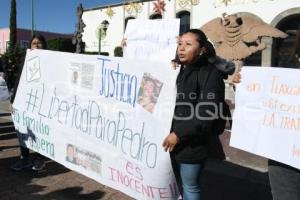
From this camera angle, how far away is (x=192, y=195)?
3.27m

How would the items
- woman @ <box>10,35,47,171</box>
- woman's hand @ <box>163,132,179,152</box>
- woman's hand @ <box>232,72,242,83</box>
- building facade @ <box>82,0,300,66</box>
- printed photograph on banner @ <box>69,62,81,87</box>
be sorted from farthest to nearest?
1. building facade @ <box>82,0,300,66</box>
2. woman @ <box>10,35,47,171</box>
3. printed photograph on banner @ <box>69,62,81,87</box>
4. woman's hand @ <box>232,72,242,83</box>
5. woman's hand @ <box>163,132,179,152</box>

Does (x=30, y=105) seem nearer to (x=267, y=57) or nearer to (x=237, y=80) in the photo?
(x=237, y=80)

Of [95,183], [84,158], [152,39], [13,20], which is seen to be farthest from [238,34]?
[13,20]

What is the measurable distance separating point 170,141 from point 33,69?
2.50 m

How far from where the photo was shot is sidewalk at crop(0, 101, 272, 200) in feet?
15.1

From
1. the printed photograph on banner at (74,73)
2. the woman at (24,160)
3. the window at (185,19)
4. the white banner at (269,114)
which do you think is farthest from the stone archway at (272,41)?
the white banner at (269,114)

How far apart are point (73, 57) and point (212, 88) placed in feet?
6.53

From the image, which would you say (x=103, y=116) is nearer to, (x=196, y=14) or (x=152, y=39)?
(x=152, y=39)

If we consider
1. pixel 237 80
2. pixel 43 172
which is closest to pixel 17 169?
pixel 43 172

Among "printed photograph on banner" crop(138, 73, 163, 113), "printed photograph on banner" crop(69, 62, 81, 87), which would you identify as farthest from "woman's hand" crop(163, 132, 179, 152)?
"printed photograph on banner" crop(69, 62, 81, 87)

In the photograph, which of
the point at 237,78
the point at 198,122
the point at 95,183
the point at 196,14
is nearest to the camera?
the point at 198,122

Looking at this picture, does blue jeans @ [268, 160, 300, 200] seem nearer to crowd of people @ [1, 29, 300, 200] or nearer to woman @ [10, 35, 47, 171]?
crowd of people @ [1, 29, 300, 200]

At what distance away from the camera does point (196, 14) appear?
29016 mm

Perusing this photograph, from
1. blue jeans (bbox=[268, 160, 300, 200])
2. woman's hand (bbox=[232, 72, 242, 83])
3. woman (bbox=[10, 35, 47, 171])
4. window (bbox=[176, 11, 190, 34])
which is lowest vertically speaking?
woman (bbox=[10, 35, 47, 171])
